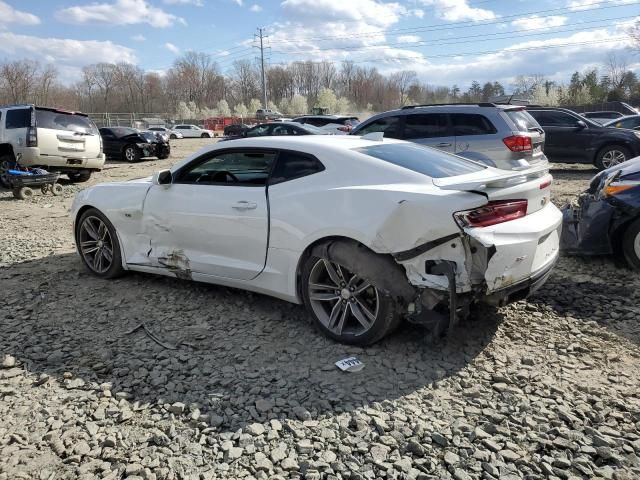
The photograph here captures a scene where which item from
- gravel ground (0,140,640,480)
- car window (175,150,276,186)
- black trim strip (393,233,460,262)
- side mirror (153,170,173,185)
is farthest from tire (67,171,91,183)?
black trim strip (393,233,460,262)

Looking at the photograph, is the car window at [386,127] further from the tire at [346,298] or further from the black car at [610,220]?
the tire at [346,298]

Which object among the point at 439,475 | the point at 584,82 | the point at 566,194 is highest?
the point at 584,82

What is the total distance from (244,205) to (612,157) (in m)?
11.5

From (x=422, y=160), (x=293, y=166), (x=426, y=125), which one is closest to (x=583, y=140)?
(x=426, y=125)

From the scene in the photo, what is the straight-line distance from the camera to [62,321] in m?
4.27

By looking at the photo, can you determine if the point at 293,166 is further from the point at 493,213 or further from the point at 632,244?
the point at 632,244

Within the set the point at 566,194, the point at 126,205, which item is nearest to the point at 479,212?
the point at 126,205

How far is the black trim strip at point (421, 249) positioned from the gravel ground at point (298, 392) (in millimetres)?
674

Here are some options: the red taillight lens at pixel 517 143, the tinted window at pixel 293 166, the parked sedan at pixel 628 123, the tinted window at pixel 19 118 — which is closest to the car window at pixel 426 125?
the red taillight lens at pixel 517 143

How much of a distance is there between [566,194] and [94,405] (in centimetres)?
916

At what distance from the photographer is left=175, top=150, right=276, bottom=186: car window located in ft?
13.5

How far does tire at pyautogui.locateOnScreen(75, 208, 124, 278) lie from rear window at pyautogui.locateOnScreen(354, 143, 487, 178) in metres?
2.74

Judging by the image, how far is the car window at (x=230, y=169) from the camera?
4129mm

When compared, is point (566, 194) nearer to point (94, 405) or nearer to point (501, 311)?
point (501, 311)
